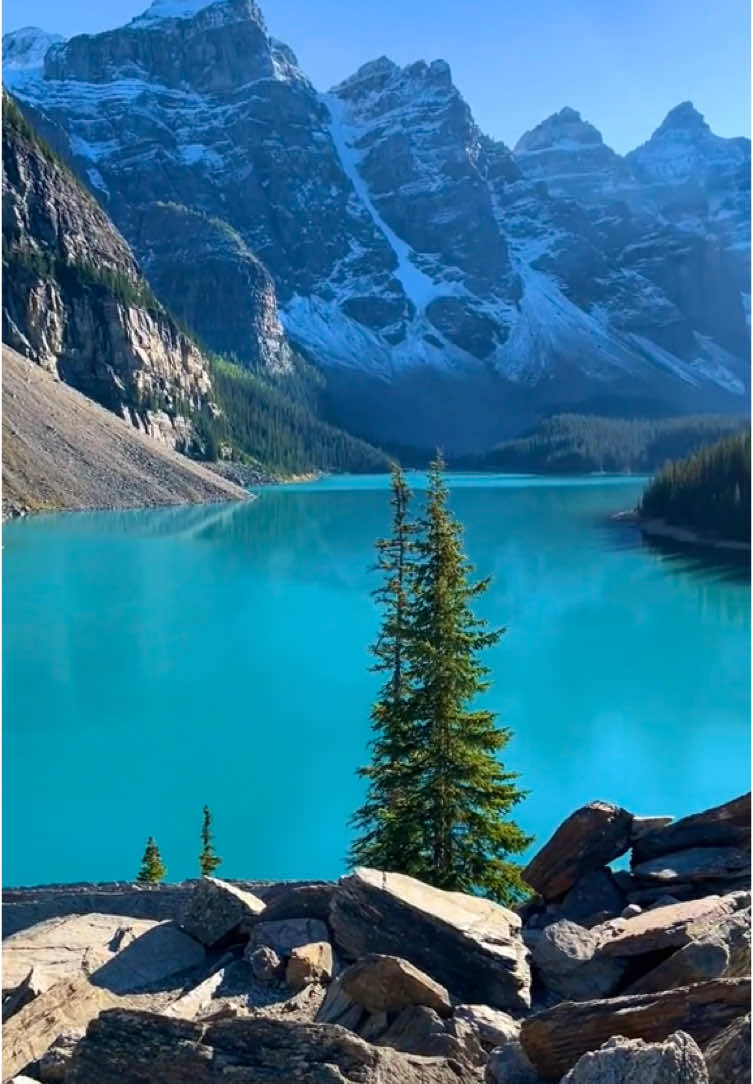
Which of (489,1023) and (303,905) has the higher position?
(489,1023)

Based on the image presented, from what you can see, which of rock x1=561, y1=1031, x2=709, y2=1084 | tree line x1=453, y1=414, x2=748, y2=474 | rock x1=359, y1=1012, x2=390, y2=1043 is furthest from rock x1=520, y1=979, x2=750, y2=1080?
tree line x1=453, y1=414, x2=748, y2=474

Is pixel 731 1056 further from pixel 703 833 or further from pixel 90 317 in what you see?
pixel 90 317

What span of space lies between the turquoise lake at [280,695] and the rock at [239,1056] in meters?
11.8

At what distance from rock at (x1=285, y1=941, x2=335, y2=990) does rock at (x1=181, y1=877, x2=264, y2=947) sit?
1.04m

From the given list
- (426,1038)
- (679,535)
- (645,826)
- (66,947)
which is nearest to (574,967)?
(426,1038)

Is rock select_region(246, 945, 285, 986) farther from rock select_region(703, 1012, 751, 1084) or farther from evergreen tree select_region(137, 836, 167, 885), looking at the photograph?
evergreen tree select_region(137, 836, 167, 885)


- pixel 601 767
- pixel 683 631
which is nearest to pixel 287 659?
pixel 601 767

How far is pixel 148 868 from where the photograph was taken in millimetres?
15641

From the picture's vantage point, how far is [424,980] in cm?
609

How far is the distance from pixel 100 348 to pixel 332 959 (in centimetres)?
11227

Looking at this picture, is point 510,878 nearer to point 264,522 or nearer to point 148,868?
point 148,868

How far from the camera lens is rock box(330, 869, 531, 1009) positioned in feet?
21.4

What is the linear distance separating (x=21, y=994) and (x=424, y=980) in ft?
11.1

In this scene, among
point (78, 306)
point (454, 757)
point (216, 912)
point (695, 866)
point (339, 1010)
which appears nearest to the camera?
point (339, 1010)
